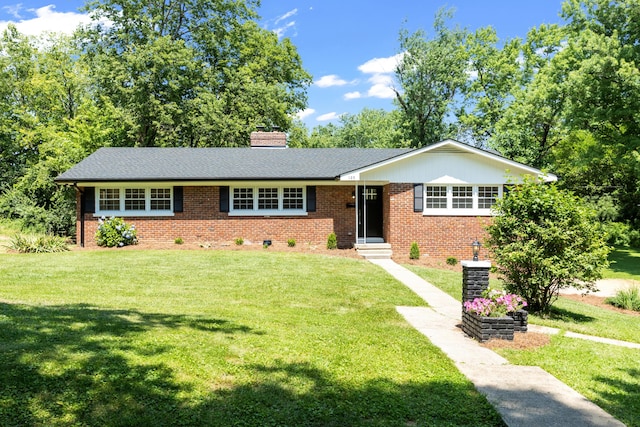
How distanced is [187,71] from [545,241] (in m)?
27.0

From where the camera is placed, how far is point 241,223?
18078 millimetres

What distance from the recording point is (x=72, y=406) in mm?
3545

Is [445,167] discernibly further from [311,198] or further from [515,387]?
[515,387]

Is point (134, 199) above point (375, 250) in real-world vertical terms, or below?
above

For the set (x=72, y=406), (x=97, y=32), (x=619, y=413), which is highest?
(x=97, y=32)

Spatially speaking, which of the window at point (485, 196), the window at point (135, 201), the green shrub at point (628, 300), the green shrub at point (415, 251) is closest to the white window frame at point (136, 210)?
the window at point (135, 201)

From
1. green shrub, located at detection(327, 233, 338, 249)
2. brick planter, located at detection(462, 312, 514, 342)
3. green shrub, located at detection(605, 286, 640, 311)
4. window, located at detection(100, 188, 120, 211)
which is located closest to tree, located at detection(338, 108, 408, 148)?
green shrub, located at detection(327, 233, 338, 249)

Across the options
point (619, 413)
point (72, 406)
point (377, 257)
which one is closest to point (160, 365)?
point (72, 406)

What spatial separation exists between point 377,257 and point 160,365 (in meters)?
12.4

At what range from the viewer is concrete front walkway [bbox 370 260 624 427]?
3.89 metres

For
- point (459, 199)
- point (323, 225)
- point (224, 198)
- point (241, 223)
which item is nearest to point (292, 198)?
point (323, 225)

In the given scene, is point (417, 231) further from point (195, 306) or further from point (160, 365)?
point (160, 365)

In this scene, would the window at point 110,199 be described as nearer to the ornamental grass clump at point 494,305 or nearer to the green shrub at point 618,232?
the ornamental grass clump at point 494,305

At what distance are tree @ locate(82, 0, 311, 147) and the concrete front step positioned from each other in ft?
51.4
